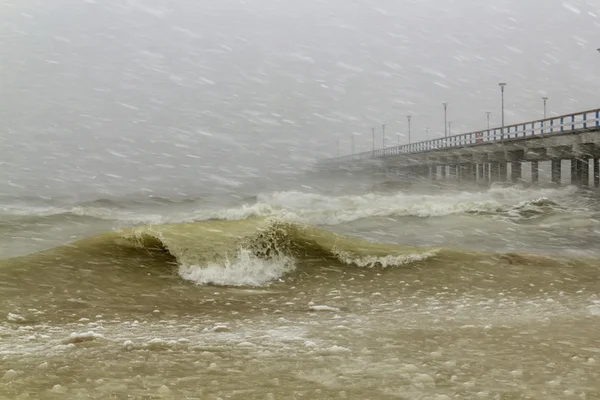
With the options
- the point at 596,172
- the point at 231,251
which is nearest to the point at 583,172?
the point at 596,172

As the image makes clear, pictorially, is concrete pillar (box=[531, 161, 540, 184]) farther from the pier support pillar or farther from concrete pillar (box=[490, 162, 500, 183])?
the pier support pillar

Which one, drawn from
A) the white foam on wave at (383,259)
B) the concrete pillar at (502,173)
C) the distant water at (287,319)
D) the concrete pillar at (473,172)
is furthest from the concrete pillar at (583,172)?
the white foam on wave at (383,259)

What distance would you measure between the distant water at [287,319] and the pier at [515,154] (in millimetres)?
23593

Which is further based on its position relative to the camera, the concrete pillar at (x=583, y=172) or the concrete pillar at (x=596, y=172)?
the concrete pillar at (x=583, y=172)

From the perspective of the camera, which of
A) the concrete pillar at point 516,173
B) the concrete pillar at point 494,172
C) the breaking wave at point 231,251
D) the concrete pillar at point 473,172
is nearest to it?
the breaking wave at point 231,251

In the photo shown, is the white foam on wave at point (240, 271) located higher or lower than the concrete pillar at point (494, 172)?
lower

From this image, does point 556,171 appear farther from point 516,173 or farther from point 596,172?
point 516,173

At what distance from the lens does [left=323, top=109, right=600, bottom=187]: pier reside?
37.8 metres

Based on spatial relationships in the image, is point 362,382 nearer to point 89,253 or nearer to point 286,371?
point 286,371

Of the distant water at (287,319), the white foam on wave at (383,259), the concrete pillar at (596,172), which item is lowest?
the distant water at (287,319)

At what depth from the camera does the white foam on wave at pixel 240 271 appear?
10422 mm

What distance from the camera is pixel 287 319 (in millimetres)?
7953

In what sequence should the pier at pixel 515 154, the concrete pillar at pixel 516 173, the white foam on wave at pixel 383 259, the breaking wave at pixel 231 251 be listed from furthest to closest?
the concrete pillar at pixel 516 173 → the pier at pixel 515 154 → the white foam on wave at pixel 383 259 → the breaking wave at pixel 231 251

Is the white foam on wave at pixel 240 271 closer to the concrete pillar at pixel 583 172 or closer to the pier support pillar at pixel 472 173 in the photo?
the concrete pillar at pixel 583 172
